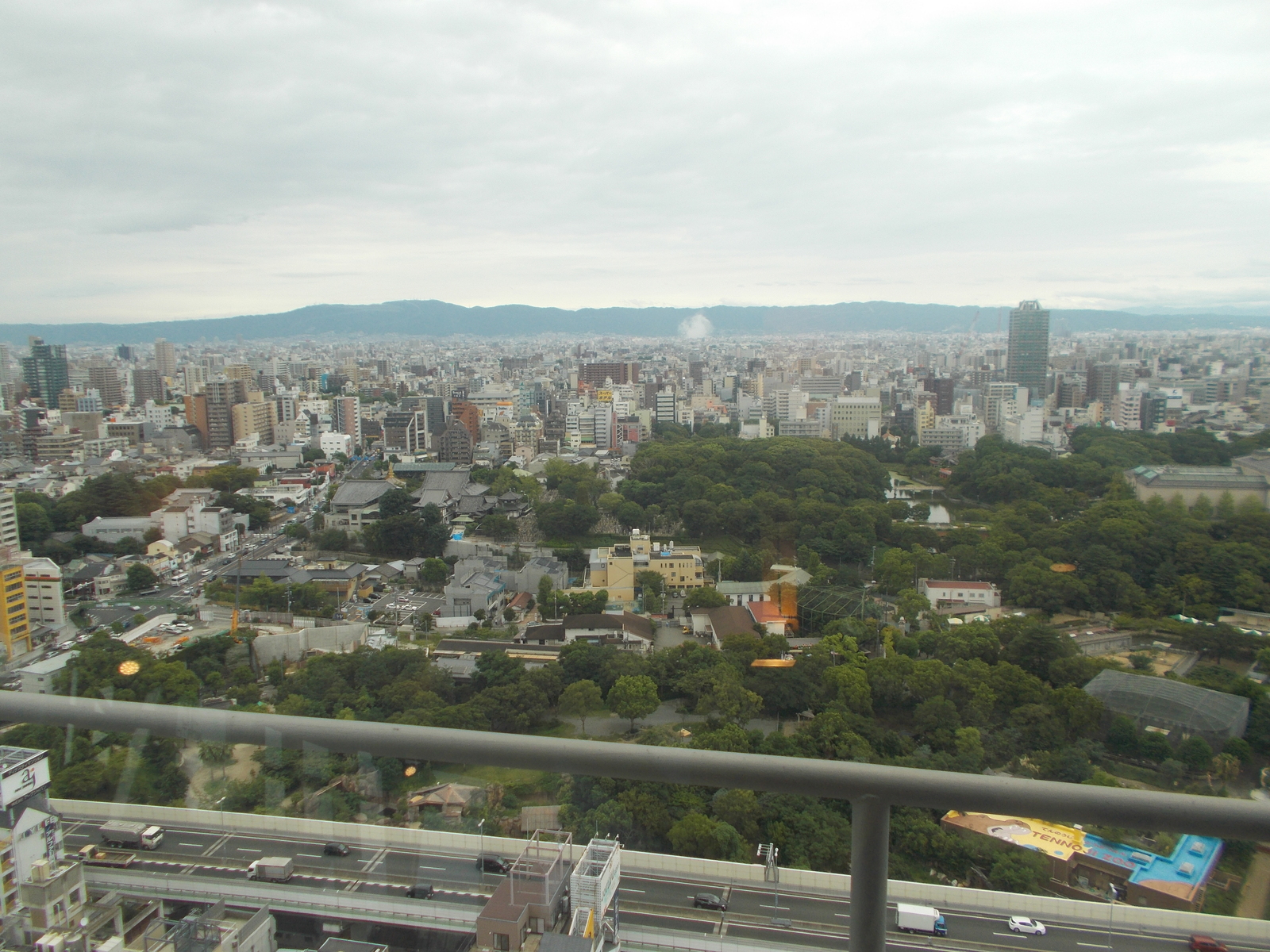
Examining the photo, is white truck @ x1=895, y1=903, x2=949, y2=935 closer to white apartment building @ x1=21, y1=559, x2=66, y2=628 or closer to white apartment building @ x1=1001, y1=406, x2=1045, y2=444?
white apartment building @ x1=21, y1=559, x2=66, y2=628

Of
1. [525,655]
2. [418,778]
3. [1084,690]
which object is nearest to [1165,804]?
[418,778]

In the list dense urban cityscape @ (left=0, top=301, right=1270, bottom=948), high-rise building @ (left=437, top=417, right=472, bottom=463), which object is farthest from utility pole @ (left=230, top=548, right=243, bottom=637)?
high-rise building @ (left=437, top=417, right=472, bottom=463)

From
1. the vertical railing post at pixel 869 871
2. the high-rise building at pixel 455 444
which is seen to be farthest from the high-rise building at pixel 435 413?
the vertical railing post at pixel 869 871

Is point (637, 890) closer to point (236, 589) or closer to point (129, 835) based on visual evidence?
point (129, 835)

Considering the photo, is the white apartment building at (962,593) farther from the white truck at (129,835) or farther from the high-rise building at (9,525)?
the white truck at (129,835)

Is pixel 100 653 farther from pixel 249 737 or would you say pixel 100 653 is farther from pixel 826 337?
pixel 826 337

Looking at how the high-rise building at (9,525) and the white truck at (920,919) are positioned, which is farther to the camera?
the high-rise building at (9,525)
